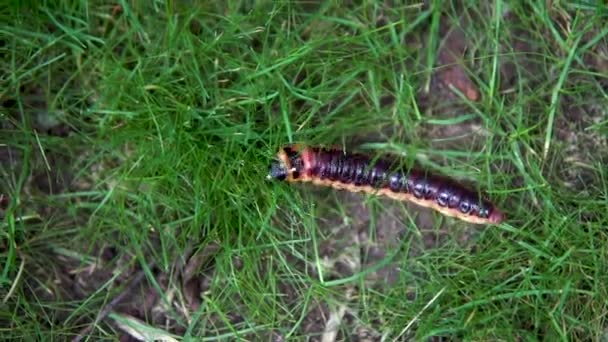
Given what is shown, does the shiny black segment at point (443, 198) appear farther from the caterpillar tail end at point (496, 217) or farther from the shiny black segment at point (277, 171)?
the shiny black segment at point (277, 171)

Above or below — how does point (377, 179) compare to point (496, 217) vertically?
above

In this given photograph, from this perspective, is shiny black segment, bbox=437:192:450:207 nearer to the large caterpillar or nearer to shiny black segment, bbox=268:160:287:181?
the large caterpillar

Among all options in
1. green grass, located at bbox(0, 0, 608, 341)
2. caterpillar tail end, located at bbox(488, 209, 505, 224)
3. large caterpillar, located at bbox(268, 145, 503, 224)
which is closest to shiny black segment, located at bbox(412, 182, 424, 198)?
large caterpillar, located at bbox(268, 145, 503, 224)

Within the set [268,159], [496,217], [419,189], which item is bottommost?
[496,217]

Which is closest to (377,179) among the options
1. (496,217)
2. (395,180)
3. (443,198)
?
(395,180)

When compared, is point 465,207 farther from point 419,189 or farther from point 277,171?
point 277,171

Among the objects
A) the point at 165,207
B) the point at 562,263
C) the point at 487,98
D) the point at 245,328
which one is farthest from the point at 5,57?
the point at 562,263
